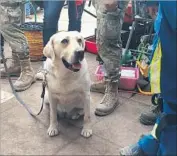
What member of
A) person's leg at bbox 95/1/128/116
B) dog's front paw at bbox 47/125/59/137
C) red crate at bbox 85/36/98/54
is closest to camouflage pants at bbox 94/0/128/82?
person's leg at bbox 95/1/128/116

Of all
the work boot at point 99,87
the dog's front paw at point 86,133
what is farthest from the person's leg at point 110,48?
the dog's front paw at point 86,133

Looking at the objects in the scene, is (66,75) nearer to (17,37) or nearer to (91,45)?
(17,37)

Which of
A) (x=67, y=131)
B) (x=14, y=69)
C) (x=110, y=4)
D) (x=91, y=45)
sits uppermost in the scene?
(x=110, y=4)

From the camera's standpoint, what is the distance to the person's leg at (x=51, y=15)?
113 inches

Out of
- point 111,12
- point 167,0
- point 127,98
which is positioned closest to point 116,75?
point 127,98

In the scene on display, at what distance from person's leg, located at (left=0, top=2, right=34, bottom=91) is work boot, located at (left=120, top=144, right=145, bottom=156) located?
4.06ft

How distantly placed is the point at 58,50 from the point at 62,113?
0.53 metres

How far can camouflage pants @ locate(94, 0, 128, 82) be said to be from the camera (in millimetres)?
2242

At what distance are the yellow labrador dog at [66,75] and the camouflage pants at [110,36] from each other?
0.30 m

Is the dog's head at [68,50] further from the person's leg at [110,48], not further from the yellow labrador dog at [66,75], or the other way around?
the person's leg at [110,48]

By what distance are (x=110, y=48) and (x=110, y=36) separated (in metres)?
0.11

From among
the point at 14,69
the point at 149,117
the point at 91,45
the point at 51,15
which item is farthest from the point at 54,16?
the point at 149,117

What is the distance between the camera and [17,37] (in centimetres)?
279

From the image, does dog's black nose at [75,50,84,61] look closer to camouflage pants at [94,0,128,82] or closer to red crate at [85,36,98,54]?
camouflage pants at [94,0,128,82]
